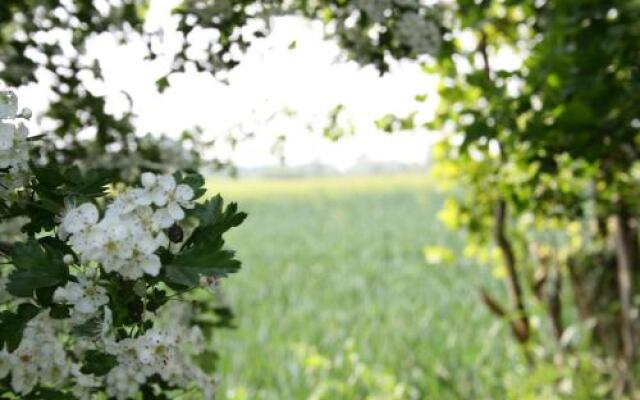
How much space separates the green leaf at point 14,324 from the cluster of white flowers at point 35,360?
0.24 m

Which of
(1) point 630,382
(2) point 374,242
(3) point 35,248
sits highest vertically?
A: (3) point 35,248

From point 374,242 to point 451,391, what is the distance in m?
11.8

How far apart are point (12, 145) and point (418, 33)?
1253 mm

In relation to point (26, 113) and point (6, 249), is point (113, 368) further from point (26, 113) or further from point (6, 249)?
point (26, 113)

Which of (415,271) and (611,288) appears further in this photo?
(415,271)

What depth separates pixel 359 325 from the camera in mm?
8859

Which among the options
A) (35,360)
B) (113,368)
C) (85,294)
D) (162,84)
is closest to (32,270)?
(85,294)

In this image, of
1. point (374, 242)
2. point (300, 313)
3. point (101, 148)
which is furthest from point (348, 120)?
point (374, 242)

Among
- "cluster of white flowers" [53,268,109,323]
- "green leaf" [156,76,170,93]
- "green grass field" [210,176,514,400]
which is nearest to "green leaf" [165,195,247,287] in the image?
"cluster of white flowers" [53,268,109,323]

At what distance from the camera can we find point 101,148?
265cm

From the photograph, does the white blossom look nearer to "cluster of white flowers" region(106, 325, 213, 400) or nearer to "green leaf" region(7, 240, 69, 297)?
"green leaf" region(7, 240, 69, 297)

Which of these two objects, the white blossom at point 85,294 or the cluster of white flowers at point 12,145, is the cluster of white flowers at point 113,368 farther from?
the cluster of white flowers at point 12,145

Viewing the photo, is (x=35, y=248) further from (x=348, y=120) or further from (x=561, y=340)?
(x=561, y=340)

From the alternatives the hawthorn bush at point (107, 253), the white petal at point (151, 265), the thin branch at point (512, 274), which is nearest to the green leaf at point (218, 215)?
the hawthorn bush at point (107, 253)
